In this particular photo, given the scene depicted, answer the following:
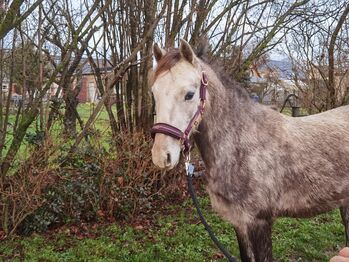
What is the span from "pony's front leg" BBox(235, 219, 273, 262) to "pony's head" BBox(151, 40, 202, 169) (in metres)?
0.93

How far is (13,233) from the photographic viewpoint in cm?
463

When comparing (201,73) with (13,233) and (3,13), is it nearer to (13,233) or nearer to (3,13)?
(3,13)

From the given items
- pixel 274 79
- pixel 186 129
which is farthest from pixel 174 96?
pixel 274 79

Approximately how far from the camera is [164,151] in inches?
96.1

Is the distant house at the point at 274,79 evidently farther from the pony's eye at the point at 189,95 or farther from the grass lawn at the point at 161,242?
the pony's eye at the point at 189,95

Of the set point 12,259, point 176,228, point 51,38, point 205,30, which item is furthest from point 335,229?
point 51,38

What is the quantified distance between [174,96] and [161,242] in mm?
2840

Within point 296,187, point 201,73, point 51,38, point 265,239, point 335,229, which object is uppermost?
point 51,38

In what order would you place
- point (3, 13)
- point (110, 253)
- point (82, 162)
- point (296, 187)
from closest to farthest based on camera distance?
point (296, 187) < point (3, 13) < point (110, 253) < point (82, 162)

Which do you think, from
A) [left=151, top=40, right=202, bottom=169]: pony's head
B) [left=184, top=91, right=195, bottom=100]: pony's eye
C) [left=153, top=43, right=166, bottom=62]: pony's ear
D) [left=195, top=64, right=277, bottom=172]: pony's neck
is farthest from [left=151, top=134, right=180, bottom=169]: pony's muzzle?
[left=153, top=43, right=166, bottom=62]: pony's ear

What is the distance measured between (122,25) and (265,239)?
4213mm

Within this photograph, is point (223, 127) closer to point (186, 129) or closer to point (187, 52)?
point (186, 129)

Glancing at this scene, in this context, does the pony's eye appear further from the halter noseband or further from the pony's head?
the halter noseband

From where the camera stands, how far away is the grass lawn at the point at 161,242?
4309 millimetres
